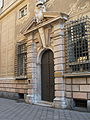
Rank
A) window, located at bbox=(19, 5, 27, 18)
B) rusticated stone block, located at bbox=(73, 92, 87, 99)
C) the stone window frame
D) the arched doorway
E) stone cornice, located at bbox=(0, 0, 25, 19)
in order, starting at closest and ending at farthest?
rusticated stone block, located at bbox=(73, 92, 87, 99), the arched doorway, the stone window frame, window, located at bbox=(19, 5, 27, 18), stone cornice, located at bbox=(0, 0, 25, 19)

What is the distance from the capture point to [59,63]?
8039mm

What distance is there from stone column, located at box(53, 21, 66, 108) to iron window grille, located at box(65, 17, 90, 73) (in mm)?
243

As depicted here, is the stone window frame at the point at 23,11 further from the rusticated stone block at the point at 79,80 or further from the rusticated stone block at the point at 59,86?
the rusticated stone block at the point at 79,80

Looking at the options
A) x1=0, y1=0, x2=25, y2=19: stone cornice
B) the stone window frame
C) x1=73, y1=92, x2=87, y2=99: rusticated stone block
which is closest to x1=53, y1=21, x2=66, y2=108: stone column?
x1=73, y1=92, x2=87, y2=99: rusticated stone block

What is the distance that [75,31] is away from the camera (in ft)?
24.9

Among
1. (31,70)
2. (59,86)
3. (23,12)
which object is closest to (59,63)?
(59,86)

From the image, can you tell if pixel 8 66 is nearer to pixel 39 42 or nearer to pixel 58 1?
pixel 39 42

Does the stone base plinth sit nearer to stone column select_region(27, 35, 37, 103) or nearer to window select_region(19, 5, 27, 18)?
stone column select_region(27, 35, 37, 103)

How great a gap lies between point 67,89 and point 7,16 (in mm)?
8883

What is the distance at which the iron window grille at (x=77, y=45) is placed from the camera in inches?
279

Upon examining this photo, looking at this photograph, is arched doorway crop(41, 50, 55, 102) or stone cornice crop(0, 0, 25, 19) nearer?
arched doorway crop(41, 50, 55, 102)

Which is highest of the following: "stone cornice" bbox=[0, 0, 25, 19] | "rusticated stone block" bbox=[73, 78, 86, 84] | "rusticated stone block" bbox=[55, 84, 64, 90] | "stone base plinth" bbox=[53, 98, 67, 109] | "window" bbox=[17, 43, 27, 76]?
"stone cornice" bbox=[0, 0, 25, 19]

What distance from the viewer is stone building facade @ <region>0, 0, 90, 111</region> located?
729 cm

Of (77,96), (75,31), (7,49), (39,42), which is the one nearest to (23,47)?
(39,42)
